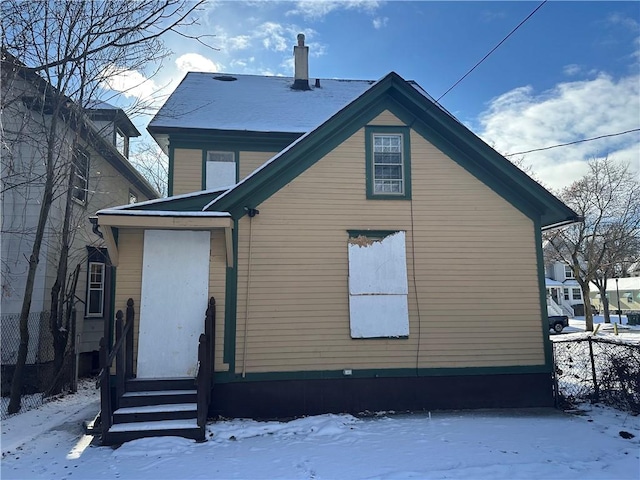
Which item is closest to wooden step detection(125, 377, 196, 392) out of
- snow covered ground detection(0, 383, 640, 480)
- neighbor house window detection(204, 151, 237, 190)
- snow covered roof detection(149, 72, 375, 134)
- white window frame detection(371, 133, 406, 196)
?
snow covered ground detection(0, 383, 640, 480)

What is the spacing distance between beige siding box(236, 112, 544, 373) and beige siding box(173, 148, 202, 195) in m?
3.26

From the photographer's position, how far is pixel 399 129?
8.66 metres

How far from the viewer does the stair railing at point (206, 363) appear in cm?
639

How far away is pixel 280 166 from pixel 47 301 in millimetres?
7017

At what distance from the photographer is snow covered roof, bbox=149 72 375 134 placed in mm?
10750

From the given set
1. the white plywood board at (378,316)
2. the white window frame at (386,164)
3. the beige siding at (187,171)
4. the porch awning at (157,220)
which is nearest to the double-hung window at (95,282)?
the beige siding at (187,171)

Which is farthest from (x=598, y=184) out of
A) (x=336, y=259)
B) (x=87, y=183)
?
(x=87, y=183)

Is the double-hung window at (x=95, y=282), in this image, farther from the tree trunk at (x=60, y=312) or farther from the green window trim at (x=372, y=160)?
the green window trim at (x=372, y=160)

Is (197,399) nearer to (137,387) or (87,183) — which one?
(137,387)

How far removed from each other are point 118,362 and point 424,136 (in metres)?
6.75

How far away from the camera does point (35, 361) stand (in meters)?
10.1

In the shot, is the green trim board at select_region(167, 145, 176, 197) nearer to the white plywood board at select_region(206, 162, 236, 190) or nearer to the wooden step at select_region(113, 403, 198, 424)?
the white plywood board at select_region(206, 162, 236, 190)

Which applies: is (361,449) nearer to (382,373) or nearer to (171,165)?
(382,373)

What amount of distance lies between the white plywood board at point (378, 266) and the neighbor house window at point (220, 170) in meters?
4.00
